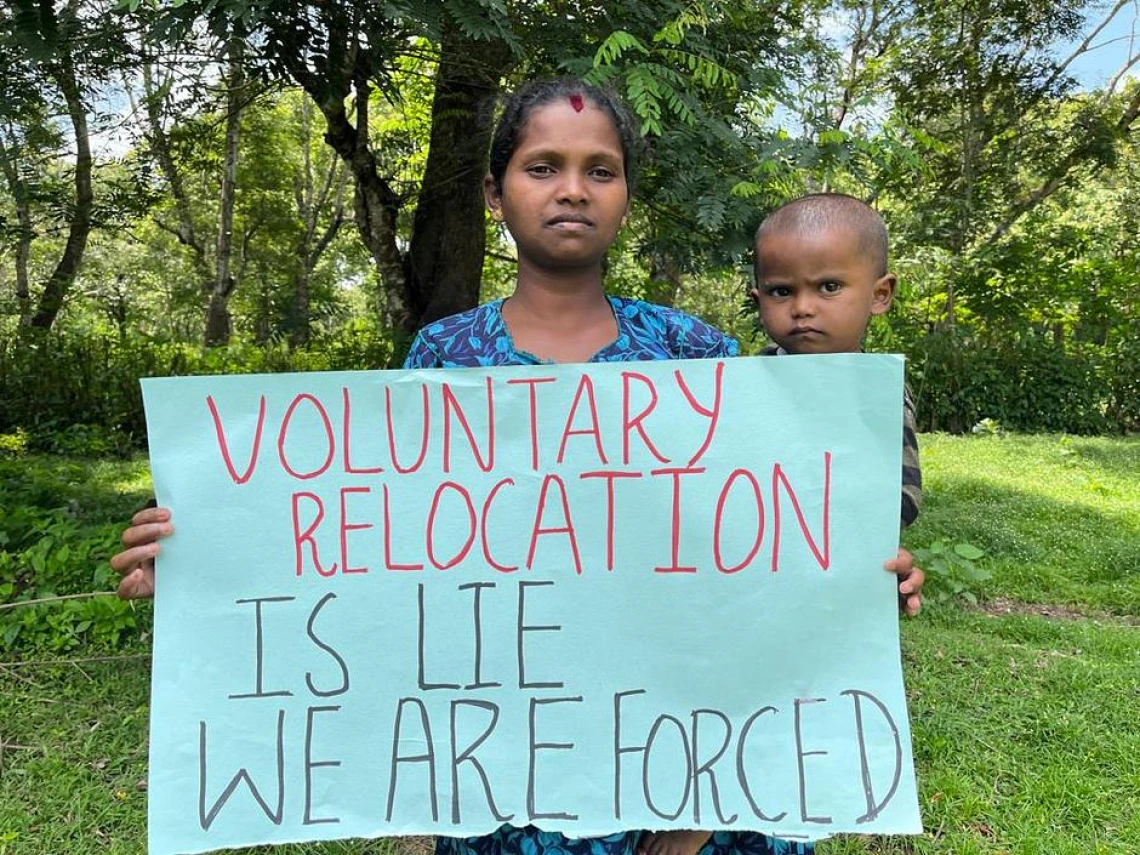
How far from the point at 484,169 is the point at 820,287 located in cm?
315

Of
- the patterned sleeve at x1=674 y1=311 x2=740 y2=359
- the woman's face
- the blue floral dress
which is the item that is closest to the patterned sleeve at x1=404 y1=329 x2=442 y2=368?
the blue floral dress

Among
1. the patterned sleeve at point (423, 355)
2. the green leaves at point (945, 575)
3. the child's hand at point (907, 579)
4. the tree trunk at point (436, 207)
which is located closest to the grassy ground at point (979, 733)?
the green leaves at point (945, 575)

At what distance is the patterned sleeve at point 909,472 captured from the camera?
141 centimetres

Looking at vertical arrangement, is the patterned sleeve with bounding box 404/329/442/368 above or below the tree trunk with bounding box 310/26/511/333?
below

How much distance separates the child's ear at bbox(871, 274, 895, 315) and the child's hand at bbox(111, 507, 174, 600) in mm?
1356

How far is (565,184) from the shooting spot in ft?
4.38

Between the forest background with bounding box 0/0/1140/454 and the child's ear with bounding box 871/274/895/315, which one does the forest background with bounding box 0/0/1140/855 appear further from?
the child's ear with bounding box 871/274/895/315

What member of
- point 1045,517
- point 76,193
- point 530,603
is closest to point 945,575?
point 1045,517

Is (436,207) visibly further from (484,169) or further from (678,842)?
(678,842)

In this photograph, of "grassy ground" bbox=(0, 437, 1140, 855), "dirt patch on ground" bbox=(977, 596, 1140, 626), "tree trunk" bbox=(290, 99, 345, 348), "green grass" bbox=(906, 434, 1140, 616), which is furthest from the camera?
"tree trunk" bbox=(290, 99, 345, 348)

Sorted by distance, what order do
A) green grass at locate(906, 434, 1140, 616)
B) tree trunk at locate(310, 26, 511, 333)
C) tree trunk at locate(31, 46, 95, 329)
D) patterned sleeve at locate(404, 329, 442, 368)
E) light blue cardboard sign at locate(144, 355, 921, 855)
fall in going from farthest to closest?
green grass at locate(906, 434, 1140, 616) < tree trunk at locate(310, 26, 511, 333) < tree trunk at locate(31, 46, 95, 329) < patterned sleeve at locate(404, 329, 442, 368) < light blue cardboard sign at locate(144, 355, 921, 855)

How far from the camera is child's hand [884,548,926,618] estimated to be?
1.32m

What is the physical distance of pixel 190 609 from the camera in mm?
1340

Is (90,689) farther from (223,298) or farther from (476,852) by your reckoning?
(223,298)
